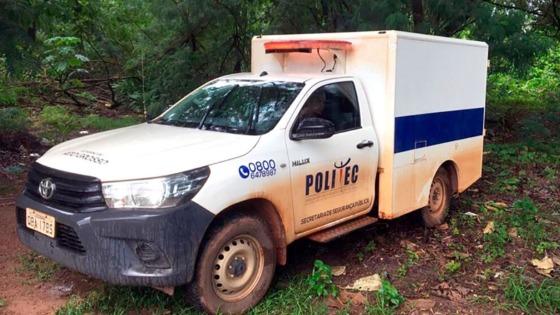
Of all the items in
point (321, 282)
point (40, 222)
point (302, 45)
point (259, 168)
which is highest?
point (302, 45)

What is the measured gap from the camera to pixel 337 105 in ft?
17.1

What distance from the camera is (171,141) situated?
171 inches

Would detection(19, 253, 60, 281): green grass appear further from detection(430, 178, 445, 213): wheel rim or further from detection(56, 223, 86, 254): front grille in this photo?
detection(430, 178, 445, 213): wheel rim

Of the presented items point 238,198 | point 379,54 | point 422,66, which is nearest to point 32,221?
point 238,198

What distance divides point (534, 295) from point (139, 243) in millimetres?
3191

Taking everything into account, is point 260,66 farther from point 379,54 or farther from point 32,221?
point 32,221

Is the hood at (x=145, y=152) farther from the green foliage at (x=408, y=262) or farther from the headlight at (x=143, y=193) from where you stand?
the green foliage at (x=408, y=262)

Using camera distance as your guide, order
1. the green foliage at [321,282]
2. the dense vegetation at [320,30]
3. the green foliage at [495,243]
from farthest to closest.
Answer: the green foliage at [495,243]
the dense vegetation at [320,30]
the green foliage at [321,282]

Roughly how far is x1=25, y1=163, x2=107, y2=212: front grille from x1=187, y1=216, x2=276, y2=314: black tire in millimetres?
819

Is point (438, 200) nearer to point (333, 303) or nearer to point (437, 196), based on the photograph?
point (437, 196)

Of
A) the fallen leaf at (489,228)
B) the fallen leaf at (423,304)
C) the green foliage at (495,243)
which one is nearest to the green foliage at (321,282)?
the fallen leaf at (423,304)

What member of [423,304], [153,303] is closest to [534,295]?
[423,304]

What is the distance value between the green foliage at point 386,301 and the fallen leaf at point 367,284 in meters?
0.17

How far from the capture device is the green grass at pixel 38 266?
15.9 feet
